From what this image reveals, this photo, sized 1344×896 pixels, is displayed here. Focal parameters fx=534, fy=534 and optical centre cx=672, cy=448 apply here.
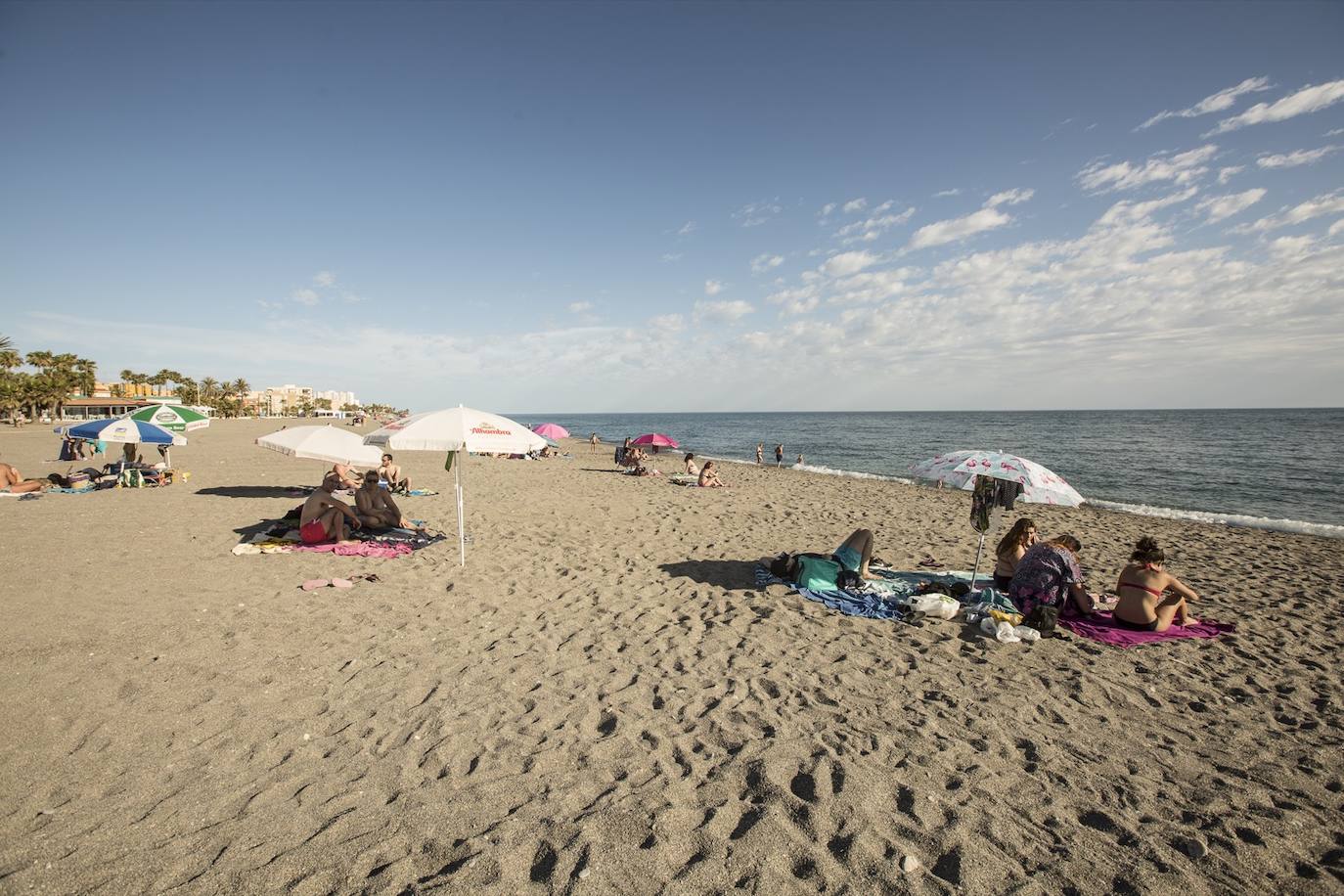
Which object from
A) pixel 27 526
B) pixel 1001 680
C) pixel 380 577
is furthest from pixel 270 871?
pixel 27 526

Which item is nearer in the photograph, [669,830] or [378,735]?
[669,830]


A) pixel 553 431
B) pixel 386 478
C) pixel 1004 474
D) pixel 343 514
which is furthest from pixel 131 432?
pixel 1004 474

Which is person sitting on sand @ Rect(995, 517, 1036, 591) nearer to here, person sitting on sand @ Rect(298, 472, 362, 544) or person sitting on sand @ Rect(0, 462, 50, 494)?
person sitting on sand @ Rect(298, 472, 362, 544)

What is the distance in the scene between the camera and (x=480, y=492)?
15891 mm

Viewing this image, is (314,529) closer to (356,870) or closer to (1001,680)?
(356,870)

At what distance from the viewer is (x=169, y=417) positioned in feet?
41.9

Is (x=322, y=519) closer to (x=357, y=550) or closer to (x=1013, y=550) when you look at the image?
(x=357, y=550)

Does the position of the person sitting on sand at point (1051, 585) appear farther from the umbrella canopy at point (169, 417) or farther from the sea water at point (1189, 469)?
the umbrella canopy at point (169, 417)

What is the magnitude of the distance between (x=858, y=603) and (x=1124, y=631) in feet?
9.38

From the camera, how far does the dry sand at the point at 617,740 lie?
9.57 feet

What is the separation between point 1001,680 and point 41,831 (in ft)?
22.7

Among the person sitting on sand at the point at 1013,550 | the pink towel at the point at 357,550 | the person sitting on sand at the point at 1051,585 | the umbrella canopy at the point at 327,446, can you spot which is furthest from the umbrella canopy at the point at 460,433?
the person sitting on sand at the point at 1013,550

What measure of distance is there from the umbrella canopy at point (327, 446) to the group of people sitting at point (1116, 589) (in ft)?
36.1

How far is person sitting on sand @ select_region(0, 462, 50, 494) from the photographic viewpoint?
41.2 feet
